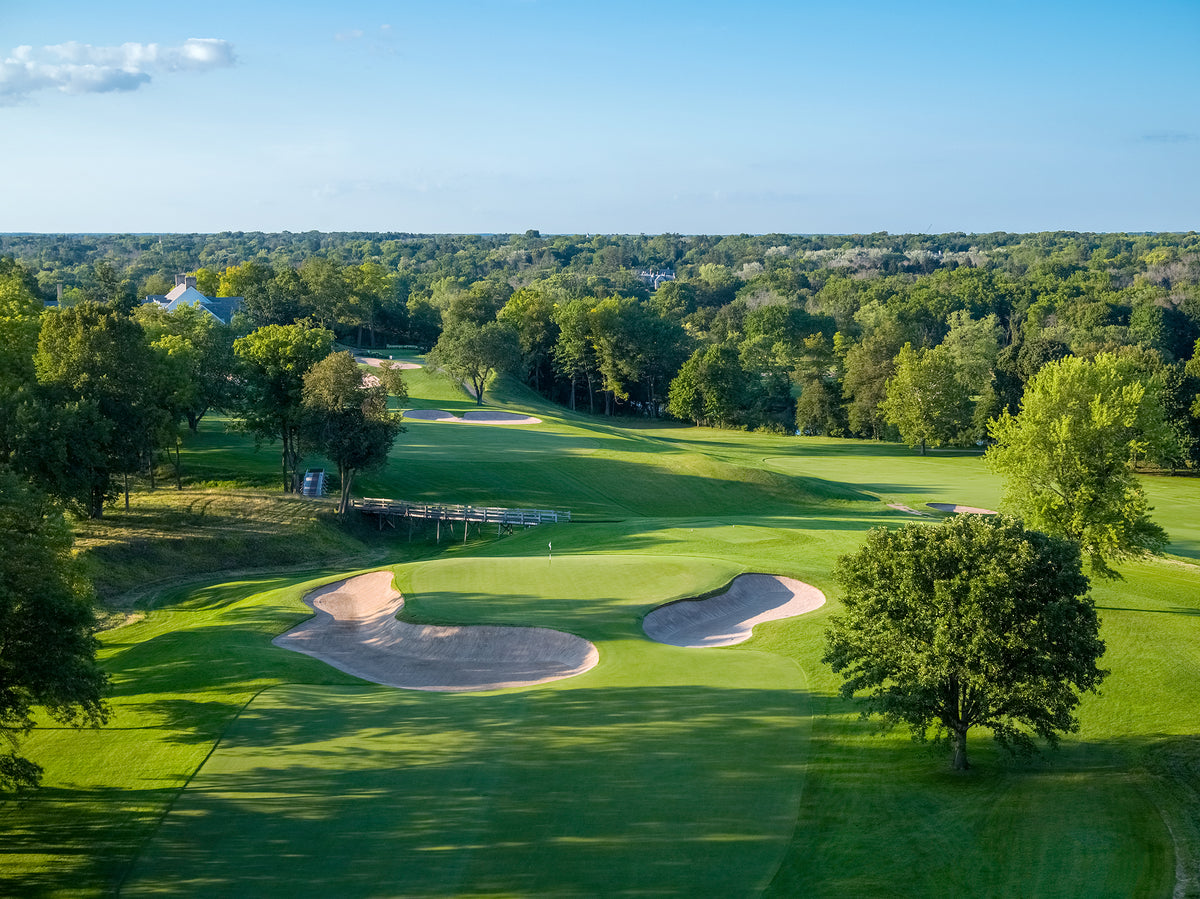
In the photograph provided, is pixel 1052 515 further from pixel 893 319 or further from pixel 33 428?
pixel 893 319

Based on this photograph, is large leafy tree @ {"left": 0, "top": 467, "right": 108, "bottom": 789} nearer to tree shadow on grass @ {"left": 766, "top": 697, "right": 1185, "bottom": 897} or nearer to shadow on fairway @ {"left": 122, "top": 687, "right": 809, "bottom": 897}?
shadow on fairway @ {"left": 122, "top": 687, "right": 809, "bottom": 897}

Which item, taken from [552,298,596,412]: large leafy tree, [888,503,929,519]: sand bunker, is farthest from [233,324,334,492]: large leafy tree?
[552,298,596,412]: large leafy tree

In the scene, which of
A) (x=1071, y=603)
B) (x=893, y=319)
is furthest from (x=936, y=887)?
(x=893, y=319)

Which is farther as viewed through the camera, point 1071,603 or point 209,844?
point 1071,603

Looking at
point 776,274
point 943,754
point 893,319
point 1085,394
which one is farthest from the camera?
point 776,274

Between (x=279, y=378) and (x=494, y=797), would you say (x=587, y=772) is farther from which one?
(x=279, y=378)

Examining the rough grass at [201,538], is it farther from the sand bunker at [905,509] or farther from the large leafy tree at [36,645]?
the sand bunker at [905,509]

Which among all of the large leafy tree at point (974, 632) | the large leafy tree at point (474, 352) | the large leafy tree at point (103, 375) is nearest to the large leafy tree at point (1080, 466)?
the large leafy tree at point (974, 632)
